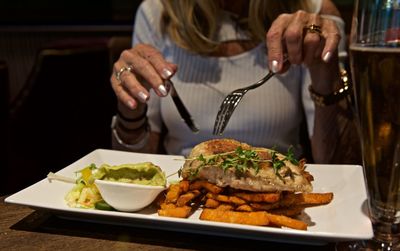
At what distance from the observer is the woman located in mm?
1629

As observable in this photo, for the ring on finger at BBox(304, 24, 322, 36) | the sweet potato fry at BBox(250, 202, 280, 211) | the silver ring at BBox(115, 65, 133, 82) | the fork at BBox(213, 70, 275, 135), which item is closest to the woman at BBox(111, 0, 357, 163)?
the silver ring at BBox(115, 65, 133, 82)

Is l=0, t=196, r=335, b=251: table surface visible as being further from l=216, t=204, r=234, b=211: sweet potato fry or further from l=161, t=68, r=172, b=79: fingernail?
l=161, t=68, r=172, b=79: fingernail

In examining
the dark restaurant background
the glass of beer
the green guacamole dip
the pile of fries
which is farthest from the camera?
the dark restaurant background

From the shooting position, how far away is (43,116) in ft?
9.43

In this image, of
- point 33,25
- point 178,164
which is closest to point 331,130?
point 178,164

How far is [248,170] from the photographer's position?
839 millimetres

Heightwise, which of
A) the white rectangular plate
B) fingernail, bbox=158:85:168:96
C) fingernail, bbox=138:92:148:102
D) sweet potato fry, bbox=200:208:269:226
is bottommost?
the white rectangular plate

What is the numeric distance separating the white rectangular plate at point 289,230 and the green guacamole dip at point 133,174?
0.06 metres

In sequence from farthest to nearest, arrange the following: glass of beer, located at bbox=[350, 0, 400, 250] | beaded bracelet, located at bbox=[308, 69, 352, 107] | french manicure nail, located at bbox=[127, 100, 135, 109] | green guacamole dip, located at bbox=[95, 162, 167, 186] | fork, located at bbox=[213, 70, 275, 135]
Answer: beaded bracelet, located at bbox=[308, 69, 352, 107]
french manicure nail, located at bbox=[127, 100, 135, 109]
fork, located at bbox=[213, 70, 275, 135]
green guacamole dip, located at bbox=[95, 162, 167, 186]
glass of beer, located at bbox=[350, 0, 400, 250]

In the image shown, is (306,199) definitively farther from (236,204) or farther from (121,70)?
(121,70)

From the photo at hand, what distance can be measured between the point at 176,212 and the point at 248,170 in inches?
5.2

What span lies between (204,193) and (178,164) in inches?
10.9

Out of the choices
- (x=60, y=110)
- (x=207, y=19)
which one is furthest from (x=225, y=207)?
(x=60, y=110)

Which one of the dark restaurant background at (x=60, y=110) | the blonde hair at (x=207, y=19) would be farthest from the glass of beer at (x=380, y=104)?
the dark restaurant background at (x=60, y=110)
